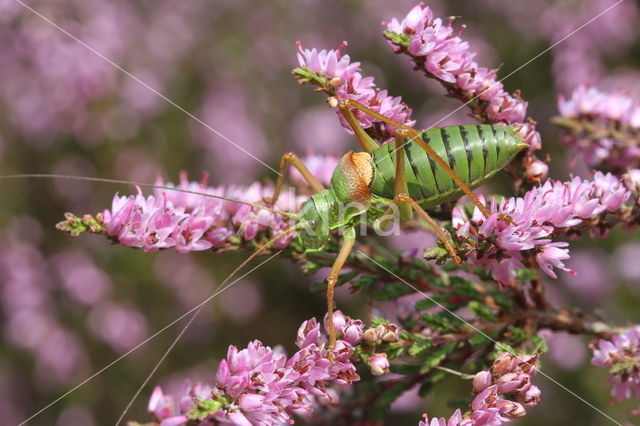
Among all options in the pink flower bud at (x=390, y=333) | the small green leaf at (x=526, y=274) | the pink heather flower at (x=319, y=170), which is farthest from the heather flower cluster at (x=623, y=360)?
the pink heather flower at (x=319, y=170)

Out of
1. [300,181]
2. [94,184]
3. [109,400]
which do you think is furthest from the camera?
[94,184]

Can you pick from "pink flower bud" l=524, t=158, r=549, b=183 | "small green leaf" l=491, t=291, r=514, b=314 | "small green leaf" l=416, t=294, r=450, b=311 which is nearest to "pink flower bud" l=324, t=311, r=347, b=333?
"small green leaf" l=416, t=294, r=450, b=311

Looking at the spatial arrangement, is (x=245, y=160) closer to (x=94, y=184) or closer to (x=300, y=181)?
(x=94, y=184)

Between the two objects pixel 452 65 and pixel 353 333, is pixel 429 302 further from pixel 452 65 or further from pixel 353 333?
pixel 452 65

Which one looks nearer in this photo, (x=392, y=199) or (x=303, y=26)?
(x=392, y=199)

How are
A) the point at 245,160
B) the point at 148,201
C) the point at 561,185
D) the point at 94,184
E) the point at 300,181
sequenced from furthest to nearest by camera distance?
the point at 245,160, the point at 94,184, the point at 300,181, the point at 148,201, the point at 561,185

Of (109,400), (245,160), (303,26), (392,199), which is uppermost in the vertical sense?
(303,26)

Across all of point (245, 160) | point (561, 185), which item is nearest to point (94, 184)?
point (245, 160)

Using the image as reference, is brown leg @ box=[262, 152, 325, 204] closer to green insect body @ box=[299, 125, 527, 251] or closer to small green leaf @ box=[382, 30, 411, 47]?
green insect body @ box=[299, 125, 527, 251]
